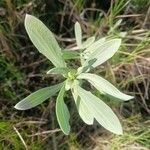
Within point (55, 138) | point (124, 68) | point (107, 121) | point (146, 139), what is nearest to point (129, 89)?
point (124, 68)

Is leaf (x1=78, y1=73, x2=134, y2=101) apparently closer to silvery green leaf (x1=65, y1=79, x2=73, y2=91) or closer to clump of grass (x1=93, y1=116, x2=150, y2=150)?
silvery green leaf (x1=65, y1=79, x2=73, y2=91)

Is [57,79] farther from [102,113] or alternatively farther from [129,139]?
[102,113]

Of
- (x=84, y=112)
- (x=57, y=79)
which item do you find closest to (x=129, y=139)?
(x=57, y=79)

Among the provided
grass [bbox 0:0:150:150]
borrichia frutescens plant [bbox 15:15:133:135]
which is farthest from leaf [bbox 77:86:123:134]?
grass [bbox 0:0:150:150]

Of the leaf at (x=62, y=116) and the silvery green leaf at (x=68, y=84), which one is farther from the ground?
the silvery green leaf at (x=68, y=84)

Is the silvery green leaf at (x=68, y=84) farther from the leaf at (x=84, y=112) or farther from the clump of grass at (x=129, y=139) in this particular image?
the clump of grass at (x=129, y=139)

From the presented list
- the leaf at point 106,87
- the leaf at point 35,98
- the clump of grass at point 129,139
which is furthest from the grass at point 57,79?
the leaf at point 106,87
